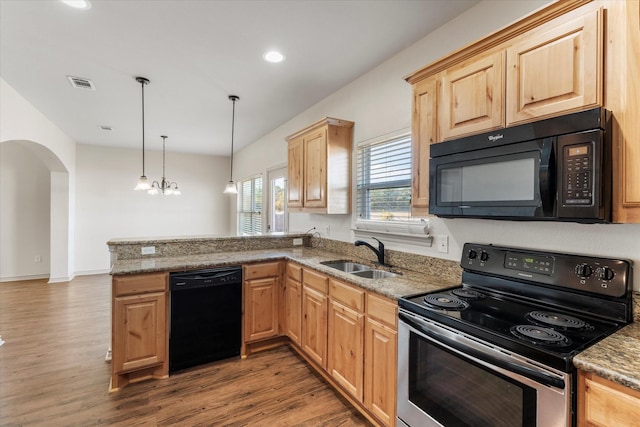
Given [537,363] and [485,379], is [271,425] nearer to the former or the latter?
[485,379]

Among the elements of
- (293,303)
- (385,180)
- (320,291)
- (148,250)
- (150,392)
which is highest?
(385,180)

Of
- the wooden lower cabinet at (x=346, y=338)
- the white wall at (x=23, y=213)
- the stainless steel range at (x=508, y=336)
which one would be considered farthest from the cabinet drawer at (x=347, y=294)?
the white wall at (x=23, y=213)

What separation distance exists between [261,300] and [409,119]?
2180 millimetres

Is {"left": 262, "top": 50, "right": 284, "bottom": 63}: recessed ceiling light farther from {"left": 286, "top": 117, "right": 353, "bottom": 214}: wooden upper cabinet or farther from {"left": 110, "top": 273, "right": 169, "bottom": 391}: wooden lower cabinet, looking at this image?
{"left": 110, "top": 273, "right": 169, "bottom": 391}: wooden lower cabinet

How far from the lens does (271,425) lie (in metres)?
A: 2.06

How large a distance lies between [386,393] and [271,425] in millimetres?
827

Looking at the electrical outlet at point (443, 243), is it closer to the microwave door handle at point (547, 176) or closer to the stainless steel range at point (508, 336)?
the stainless steel range at point (508, 336)

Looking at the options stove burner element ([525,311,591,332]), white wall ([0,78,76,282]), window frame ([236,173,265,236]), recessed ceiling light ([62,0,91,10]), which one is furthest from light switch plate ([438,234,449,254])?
white wall ([0,78,76,282])

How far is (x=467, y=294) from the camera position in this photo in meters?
1.79

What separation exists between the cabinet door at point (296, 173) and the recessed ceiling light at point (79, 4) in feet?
6.81

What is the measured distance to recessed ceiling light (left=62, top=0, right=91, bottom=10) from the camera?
2021 mm

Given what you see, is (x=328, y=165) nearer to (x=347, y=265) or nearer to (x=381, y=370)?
(x=347, y=265)

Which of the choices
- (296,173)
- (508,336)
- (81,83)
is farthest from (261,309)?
(81,83)

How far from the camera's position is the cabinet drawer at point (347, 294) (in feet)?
6.87
